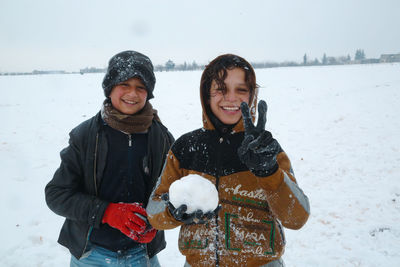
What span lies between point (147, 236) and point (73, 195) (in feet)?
2.07

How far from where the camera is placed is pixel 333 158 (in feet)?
21.4

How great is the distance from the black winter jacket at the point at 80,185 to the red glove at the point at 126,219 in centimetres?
6

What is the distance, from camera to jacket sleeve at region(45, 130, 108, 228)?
1.76m

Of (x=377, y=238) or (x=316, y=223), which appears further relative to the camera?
(x=316, y=223)

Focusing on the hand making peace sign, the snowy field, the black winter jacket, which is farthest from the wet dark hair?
the snowy field

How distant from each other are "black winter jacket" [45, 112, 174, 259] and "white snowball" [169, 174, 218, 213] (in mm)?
677

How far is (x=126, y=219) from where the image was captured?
1.75 m

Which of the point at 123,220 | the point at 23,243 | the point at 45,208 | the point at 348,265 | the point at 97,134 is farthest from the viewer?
the point at 45,208

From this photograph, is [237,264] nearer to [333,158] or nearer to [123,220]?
[123,220]

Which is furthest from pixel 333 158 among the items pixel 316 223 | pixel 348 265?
pixel 348 265

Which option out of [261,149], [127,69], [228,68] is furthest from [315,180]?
[127,69]

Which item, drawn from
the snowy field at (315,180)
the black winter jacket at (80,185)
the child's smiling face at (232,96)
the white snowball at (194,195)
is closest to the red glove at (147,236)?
the black winter jacket at (80,185)

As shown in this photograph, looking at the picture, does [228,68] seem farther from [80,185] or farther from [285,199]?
[80,185]

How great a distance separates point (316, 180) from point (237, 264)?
461 centimetres
